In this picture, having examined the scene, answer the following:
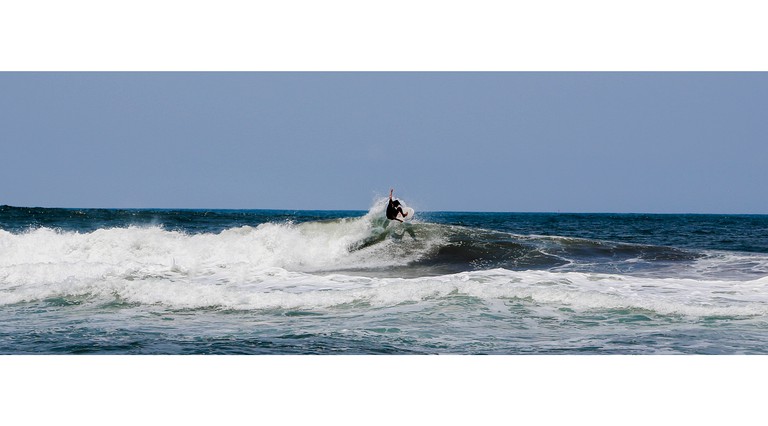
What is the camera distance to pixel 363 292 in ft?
25.5

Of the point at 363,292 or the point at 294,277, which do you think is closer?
the point at 363,292

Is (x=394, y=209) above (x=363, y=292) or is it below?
above

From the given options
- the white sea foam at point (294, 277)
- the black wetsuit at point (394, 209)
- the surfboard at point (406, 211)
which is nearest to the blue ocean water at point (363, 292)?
the white sea foam at point (294, 277)

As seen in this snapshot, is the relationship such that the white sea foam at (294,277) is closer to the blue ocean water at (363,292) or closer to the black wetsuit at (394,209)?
the blue ocean water at (363,292)

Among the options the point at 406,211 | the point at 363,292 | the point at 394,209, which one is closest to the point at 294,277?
the point at 363,292

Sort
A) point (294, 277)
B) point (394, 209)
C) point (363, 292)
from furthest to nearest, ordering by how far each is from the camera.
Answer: point (394, 209), point (294, 277), point (363, 292)

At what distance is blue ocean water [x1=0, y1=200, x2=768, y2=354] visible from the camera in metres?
5.76

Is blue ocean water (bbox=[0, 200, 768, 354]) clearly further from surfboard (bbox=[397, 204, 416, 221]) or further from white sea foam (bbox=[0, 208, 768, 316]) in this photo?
surfboard (bbox=[397, 204, 416, 221])

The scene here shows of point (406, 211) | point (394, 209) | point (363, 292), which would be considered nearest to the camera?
point (363, 292)

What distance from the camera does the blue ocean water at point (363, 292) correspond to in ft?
18.9

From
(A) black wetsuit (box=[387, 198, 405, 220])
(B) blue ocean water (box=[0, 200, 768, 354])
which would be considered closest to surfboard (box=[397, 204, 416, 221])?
(B) blue ocean water (box=[0, 200, 768, 354])

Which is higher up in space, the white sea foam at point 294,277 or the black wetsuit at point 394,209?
the black wetsuit at point 394,209

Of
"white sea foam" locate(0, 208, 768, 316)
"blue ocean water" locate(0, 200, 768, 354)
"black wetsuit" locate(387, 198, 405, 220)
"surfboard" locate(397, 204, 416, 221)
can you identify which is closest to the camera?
"blue ocean water" locate(0, 200, 768, 354)

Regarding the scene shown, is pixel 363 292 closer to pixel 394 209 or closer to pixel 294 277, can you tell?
pixel 294 277
